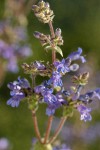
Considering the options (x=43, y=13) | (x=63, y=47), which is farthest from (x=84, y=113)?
(x=63, y=47)

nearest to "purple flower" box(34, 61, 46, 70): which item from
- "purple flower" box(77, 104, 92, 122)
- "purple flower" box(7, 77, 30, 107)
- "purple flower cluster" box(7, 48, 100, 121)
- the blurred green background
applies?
"purple flower cluster" box(7, 48, 100, 121)

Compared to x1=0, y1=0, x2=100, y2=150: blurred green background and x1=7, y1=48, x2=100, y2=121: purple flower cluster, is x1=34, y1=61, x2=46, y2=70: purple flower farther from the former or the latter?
x1=0, y1=0, x2=100, y2=150: blurred green background

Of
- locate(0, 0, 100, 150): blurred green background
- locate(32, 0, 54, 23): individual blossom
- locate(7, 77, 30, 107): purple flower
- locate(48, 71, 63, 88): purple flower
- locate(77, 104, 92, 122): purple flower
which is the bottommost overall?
locate(77, 104, 92, 122): purple flower

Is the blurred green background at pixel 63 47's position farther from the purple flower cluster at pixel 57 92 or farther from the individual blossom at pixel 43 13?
the individual blossom at pixel 43 13

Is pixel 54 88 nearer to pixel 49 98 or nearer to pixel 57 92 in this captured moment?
pixel 57 92

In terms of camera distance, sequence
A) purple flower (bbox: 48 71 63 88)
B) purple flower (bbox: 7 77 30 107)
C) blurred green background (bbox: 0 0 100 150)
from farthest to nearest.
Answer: blurred green background (bbox: 0 0 100 150) → purple flower (bbox: 7 77 30 107) → purple flower (bbox: 48 71 63 88)

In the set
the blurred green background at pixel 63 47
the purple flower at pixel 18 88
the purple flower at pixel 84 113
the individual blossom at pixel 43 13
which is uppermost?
the blurred green background at pixel 63 47

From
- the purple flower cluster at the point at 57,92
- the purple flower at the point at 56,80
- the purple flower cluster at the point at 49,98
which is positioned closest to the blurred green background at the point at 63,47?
the purple flower cluster at the point at 57,92

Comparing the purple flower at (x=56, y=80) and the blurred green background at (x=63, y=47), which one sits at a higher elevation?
the blurred green background at (x=63, y=47)

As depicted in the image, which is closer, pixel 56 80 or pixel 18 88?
pixel 56 80
